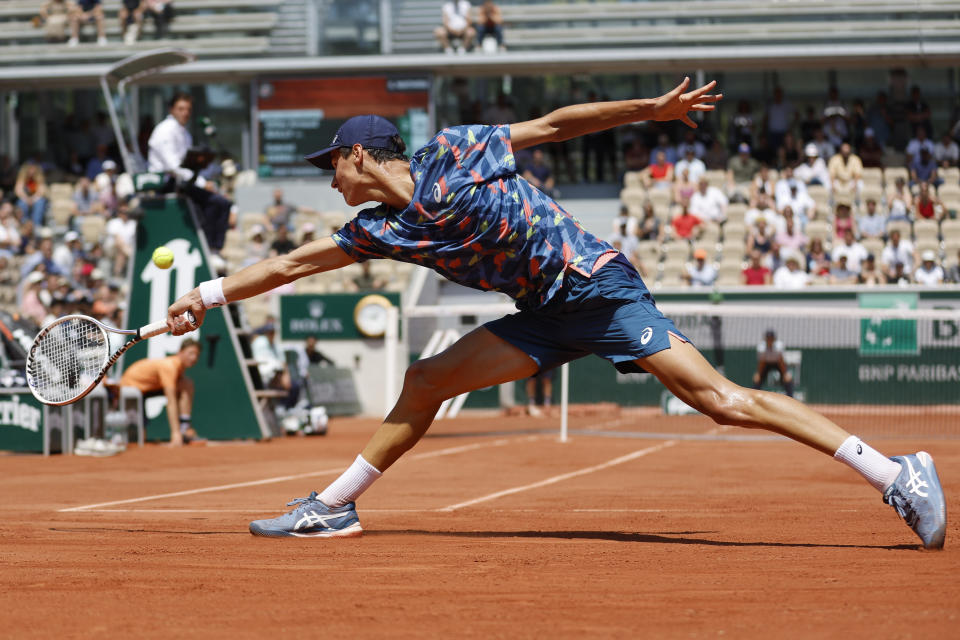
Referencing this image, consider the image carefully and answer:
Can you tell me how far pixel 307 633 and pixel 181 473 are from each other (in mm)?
7732

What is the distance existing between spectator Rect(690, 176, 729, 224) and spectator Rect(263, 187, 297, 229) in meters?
7.52

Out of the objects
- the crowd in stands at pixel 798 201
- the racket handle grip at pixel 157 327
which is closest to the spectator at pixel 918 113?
the crowd in stands at pixel 798 201

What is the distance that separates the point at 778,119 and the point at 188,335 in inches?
570

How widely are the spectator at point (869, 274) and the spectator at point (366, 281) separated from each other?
8.06m

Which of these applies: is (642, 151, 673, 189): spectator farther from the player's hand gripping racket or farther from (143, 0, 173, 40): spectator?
the player's hand gripping racket

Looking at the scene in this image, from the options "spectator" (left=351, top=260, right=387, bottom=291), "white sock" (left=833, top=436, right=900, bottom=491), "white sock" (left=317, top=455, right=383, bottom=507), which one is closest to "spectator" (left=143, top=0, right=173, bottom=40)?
"spectator" (left=351, top=260, right=387, bottom=291)

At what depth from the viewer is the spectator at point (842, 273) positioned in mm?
20812

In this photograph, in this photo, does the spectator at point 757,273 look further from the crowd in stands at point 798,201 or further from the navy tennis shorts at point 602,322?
the navy tennis shorts at point 602,322

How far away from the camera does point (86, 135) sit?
2730 cm

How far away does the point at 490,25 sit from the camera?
82.8 ft

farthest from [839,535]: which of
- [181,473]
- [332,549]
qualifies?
[181,473]

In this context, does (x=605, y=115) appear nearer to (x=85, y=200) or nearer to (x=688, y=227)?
(x=688, y=227)

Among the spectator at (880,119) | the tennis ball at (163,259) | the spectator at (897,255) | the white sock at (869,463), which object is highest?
the spectator at (880,119)

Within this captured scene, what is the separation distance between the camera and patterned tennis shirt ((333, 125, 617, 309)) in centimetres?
546
